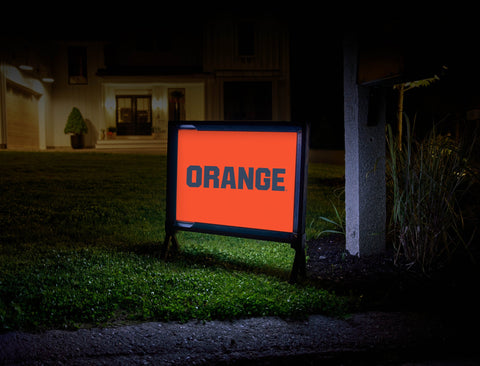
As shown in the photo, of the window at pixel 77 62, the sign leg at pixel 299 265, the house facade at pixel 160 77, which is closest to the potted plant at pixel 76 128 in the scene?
the house facade at pixel 160 77

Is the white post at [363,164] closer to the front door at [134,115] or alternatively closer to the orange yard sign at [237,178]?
the orange yard sign at [237,178]

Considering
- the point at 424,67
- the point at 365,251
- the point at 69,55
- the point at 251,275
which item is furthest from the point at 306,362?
the point at 69,55

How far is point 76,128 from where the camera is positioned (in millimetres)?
21391

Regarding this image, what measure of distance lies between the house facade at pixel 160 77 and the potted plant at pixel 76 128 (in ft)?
4.29

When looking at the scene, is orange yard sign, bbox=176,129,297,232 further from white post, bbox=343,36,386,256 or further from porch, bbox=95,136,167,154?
porch, bbox=95,136,167,154

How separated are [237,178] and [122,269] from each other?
1.26m

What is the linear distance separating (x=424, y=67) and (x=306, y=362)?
8.27 ft

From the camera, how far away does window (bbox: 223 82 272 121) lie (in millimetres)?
24609

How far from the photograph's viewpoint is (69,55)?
23.8m

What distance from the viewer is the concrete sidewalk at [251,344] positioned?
2316mm

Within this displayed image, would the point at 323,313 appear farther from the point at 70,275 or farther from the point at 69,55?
the point at 69,55

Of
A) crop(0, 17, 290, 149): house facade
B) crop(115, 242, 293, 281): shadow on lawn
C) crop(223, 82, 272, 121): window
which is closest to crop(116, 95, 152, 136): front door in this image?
crop(0, 17, 290, 149): house facade

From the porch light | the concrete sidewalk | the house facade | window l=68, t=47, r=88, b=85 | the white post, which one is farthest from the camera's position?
window l=68, t=47, r=88, b=85

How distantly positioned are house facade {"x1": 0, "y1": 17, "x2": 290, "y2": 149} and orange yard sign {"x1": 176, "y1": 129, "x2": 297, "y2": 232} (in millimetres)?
18676
